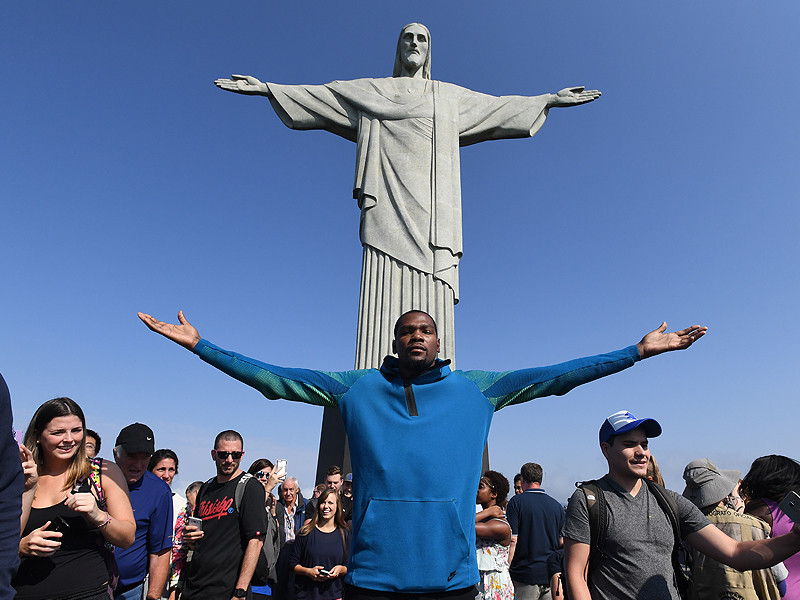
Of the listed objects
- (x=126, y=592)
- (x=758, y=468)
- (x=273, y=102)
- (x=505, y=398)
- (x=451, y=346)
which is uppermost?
(x=273, y=102)

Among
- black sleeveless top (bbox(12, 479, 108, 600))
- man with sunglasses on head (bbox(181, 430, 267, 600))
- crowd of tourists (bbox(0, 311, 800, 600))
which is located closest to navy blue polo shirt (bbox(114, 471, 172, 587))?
man with sunglasses on head (bbox(181, 430, 267, 600))

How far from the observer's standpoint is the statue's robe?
25.9ft

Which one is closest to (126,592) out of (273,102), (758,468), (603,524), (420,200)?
(603,524)

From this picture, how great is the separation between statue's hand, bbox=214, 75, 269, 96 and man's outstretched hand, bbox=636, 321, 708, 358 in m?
6.97

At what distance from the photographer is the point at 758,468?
3.77 meters

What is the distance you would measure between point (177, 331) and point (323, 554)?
308 centimetres

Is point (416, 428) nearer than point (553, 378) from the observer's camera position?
Yes

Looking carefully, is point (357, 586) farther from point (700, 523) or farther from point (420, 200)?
point (420, 200)

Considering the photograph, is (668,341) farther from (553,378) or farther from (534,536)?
(534,536)

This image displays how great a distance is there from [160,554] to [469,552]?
2522 mm

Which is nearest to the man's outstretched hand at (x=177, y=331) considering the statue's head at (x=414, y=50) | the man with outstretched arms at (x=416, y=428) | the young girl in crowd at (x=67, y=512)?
the man with outstretched arms at (x=416, y=428)

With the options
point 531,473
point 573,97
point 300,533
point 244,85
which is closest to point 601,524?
point 300,533

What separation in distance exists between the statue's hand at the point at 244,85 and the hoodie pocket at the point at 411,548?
7.11 meters

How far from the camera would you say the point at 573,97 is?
8.69 metres
